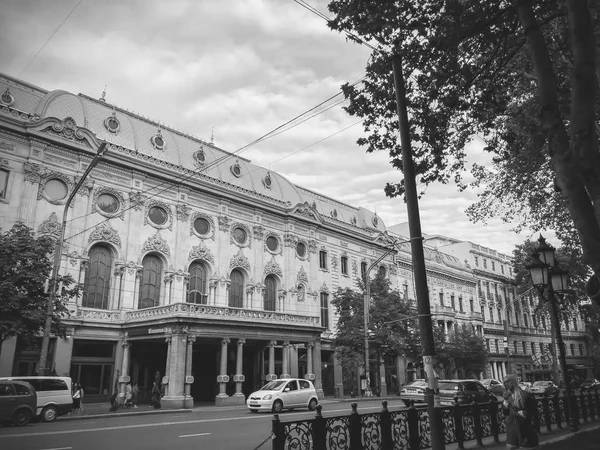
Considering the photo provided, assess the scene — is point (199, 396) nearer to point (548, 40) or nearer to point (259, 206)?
point (259, 206)

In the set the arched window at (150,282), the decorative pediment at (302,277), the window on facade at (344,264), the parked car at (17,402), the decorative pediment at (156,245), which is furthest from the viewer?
the window on facade at (344,264)

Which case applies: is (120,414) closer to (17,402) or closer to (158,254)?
(17,402)

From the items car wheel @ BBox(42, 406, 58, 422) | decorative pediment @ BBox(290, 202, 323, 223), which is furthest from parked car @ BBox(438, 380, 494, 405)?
decorative pediment @ BBox(290, 202, 323, 223)

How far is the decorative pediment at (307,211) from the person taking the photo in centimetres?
4466

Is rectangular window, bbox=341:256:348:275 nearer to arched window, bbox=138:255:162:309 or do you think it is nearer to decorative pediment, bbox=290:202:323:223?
decorative pediment, bbox=290:202:323:223

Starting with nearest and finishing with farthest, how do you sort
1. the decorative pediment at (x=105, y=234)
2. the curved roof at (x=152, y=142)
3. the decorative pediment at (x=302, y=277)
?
the decorative pediment at (x=105, y=234)
the curved roof at (x=152, y=142)
the decorative pediment at (x=302, y=277)

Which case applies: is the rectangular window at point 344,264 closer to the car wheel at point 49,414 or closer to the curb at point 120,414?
the curb at point 120,414

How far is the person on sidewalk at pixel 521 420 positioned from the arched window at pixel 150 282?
89.5ft

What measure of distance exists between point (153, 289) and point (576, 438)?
27742 mm

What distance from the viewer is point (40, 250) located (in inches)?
877

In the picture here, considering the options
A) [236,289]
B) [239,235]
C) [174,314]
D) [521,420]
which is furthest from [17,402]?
[239,235]

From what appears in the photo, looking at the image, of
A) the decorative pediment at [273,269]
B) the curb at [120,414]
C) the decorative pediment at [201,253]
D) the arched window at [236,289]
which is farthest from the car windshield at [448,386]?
the decorative pediment at [273,269]

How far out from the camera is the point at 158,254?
33.7m

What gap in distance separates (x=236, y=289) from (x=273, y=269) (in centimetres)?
443
